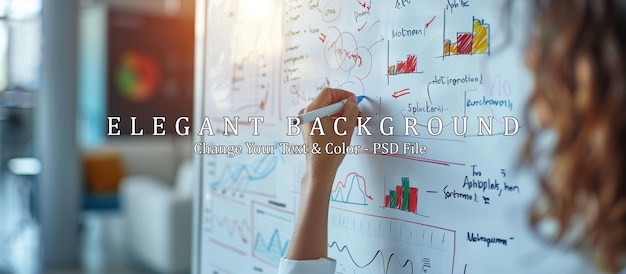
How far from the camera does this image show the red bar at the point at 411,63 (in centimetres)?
101

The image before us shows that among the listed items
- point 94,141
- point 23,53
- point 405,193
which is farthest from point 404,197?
point 23,53

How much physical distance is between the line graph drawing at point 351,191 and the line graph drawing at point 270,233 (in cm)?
16

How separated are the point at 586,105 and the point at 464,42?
34 cm

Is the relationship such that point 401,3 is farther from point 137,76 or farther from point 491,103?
point 137,76

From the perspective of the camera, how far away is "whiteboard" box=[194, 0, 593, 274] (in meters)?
0.87

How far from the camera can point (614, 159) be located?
2.01ft

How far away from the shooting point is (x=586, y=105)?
0.60 meters

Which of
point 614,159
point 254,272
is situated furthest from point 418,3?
point 254,272

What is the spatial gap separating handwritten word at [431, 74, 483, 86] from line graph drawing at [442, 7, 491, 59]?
36 mm

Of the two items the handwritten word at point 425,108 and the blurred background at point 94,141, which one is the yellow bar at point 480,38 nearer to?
the handwritten word at point 425,108

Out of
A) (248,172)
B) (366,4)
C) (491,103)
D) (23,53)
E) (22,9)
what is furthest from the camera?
(23,53)

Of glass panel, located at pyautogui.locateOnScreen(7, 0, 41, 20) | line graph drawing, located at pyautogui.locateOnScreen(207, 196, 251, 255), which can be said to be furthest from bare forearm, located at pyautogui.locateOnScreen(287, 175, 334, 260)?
glass panel, located at pyautogui.locateOnScreen(7, 0, 41, 20)

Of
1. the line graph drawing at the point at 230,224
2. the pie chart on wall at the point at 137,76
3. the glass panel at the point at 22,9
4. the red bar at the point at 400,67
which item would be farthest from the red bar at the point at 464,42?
the glass panel at the point at 22,9

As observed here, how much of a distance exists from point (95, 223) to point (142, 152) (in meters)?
0.77
